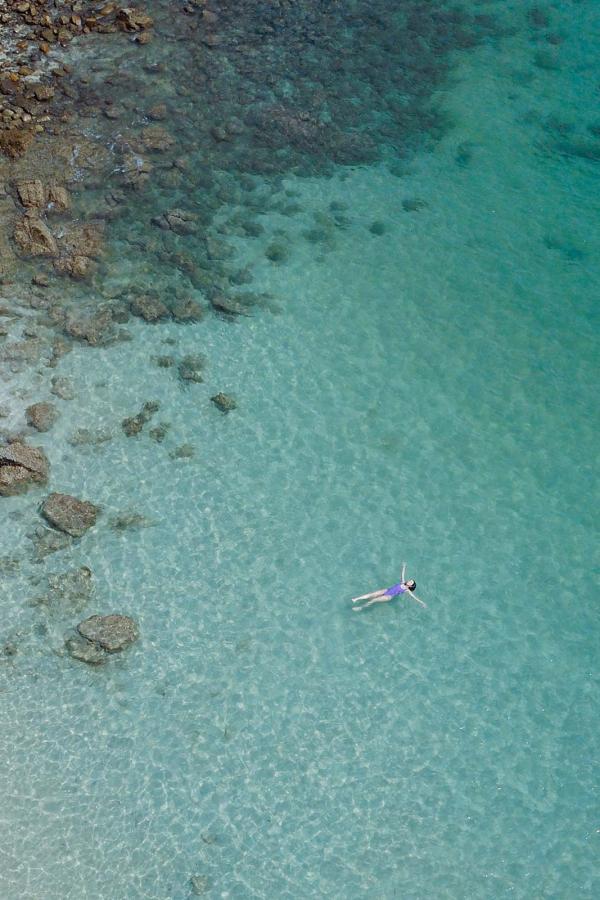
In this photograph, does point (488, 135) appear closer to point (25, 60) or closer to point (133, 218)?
point (133, 218)

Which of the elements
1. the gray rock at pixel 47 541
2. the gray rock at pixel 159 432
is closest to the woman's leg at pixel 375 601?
the gray rock at pixel 159 432

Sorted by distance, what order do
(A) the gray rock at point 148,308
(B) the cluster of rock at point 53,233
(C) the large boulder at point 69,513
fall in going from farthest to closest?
(B) the cluster of rock at point 53,233, (A) the gray rock at point 148,308, (C) the large boulder at point 69,513

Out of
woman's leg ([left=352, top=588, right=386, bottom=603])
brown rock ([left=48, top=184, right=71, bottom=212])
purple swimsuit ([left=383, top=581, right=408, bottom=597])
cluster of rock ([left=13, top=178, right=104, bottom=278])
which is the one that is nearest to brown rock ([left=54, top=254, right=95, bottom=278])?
cluster of rock ([left=13, top=178, right=104, bottom=278])

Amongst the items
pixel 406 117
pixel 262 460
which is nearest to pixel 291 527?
pixel 262 460

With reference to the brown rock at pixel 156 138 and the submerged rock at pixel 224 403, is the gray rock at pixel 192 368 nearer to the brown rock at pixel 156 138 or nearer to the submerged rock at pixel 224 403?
the submerged rock at pixel 224 403

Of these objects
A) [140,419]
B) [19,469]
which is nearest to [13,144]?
[140,419]

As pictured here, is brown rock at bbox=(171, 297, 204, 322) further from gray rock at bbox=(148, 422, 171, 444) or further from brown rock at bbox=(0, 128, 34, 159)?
brown rock at bbox=(0, 128, 34, 159)
